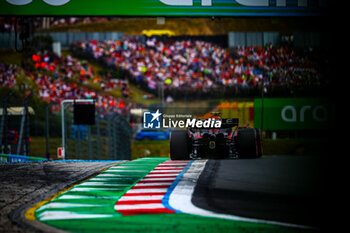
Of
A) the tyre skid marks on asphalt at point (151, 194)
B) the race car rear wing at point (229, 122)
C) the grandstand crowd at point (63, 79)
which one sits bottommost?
the tyre skid marks on asphalt at point (151, 194)

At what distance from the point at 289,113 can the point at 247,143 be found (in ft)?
18.8

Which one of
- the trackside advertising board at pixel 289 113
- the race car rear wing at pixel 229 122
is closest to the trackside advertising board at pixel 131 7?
the race car rear wing at pixel 229 122

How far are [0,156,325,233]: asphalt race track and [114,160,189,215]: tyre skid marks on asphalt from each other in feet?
0.04

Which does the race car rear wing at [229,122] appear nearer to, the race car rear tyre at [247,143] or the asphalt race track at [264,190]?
the race car rear tyre at [247,143]

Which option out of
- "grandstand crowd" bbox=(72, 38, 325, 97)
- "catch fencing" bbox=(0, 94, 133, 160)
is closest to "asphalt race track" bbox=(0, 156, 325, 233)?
"catch fencing" bbox=(0, 94, 133, 160)

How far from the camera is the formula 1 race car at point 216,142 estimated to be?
439 inches

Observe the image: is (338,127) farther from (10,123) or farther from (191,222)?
(10,123)

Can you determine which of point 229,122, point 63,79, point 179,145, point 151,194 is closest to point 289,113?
point 229,122

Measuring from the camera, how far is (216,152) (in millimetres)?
11328

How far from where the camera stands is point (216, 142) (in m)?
11.2

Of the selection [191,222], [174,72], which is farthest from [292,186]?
[174,72]

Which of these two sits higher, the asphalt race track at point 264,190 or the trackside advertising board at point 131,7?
the trackside advertising board at point 131,7

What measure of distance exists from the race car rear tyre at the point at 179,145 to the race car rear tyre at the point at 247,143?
118 centimetres

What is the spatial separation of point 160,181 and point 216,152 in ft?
7.76
